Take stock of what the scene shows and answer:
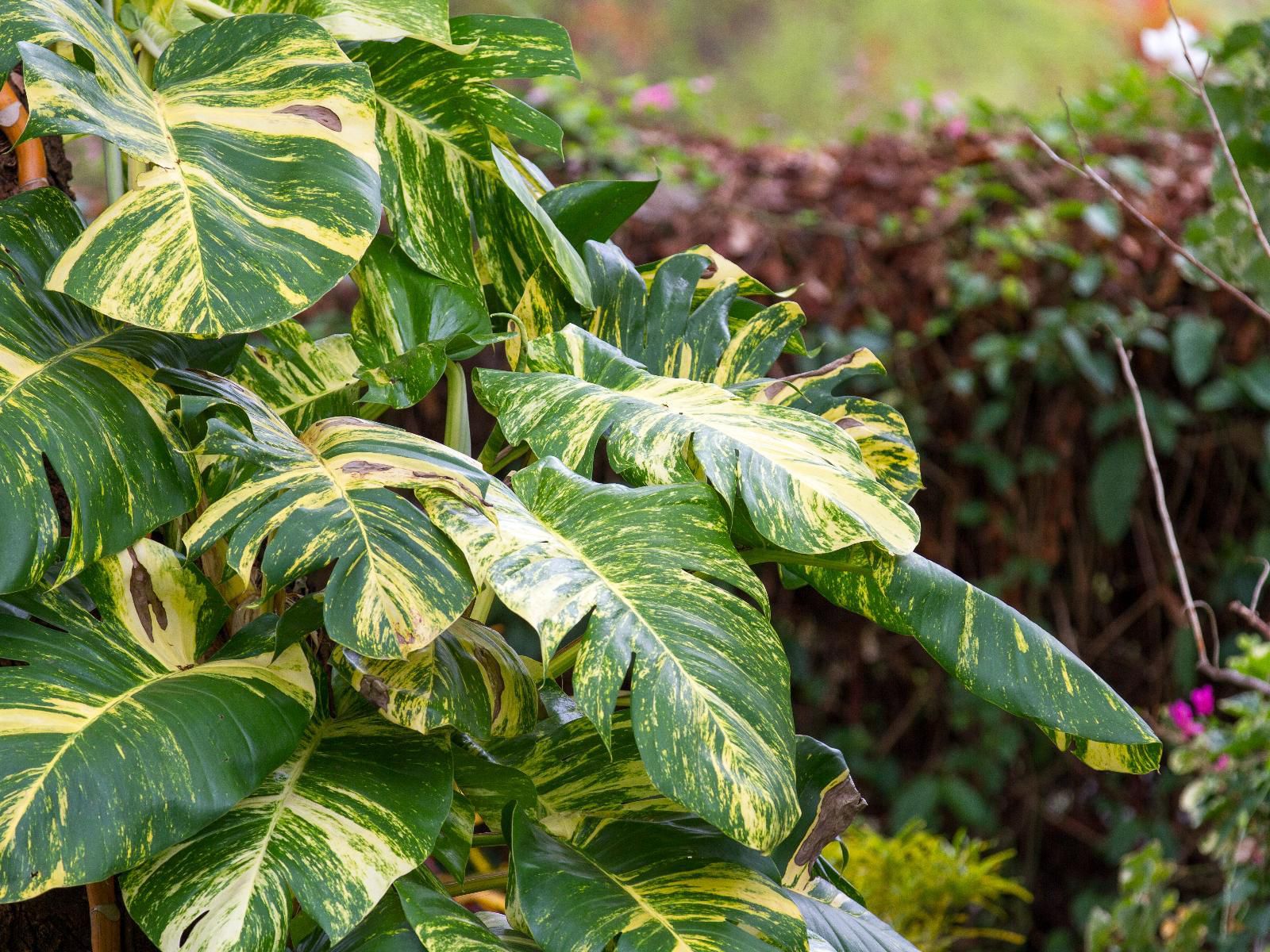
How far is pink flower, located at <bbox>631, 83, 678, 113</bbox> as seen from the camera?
10.1ft

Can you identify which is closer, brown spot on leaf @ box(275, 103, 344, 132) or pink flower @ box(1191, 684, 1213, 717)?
brown spot on leaf @ box(275, 103, 344, 132)

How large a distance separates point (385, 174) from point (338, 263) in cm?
28

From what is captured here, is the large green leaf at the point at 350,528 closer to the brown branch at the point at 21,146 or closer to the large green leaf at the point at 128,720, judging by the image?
the large green leaf at the point at 128,720

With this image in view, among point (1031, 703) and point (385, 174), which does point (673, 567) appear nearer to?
point (1031, 703)

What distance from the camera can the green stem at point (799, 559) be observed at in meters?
0.79

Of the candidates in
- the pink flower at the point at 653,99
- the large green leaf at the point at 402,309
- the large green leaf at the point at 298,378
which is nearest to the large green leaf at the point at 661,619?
the large green leaf at the point at 402,309

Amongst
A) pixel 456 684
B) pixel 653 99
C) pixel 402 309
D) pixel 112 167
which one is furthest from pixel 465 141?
pixel 653 99

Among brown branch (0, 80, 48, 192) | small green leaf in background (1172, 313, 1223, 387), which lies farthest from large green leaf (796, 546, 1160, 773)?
small green leaf in background (1172, 313, 1223, 387)

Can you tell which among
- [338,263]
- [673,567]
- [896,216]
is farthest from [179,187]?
[896,216]

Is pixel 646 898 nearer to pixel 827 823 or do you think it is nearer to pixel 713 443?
pixel 827 823

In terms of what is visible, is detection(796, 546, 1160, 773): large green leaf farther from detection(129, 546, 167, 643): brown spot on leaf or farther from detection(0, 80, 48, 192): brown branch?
detection(0, 80, 48, 192): brown branch

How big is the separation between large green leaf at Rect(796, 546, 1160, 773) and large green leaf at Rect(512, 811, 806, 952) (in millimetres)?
201

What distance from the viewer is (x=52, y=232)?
2.66 feet

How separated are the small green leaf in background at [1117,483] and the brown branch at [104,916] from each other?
2.22m
